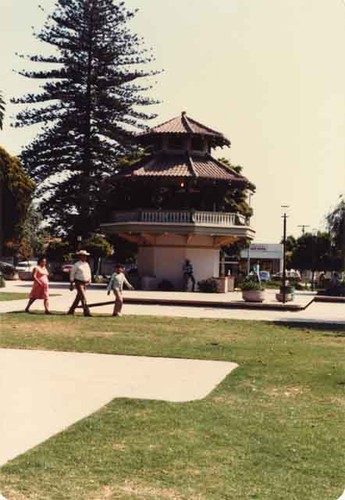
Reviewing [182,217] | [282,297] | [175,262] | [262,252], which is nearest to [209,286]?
[175,262]

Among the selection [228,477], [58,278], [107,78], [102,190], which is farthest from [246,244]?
[228,477]

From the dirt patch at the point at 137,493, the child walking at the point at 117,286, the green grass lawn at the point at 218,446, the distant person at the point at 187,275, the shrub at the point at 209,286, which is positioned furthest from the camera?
the distant person at the point at 187,275

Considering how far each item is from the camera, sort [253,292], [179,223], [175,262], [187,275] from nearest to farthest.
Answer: [253,292], [179,223], [187,275], [175,262]

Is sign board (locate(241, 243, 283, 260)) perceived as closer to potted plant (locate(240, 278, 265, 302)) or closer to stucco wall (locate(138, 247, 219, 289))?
stucco wall (locate(138, 247, 219, 289))

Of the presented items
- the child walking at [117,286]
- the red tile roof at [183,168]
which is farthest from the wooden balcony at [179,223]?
the child walking at [117,286]

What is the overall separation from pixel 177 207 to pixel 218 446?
3222cm

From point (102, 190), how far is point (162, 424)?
5.50 m

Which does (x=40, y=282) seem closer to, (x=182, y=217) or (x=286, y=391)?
(x=286, y=391)

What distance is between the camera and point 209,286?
34.2 meters

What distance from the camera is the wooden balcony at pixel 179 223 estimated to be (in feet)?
117

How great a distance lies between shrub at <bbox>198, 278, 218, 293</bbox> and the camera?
112ft

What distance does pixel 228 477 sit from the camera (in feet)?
15.9

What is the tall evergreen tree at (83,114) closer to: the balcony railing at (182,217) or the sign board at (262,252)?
the balcony railing at (182,217)

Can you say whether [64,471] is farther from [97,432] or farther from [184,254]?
[184,254]
